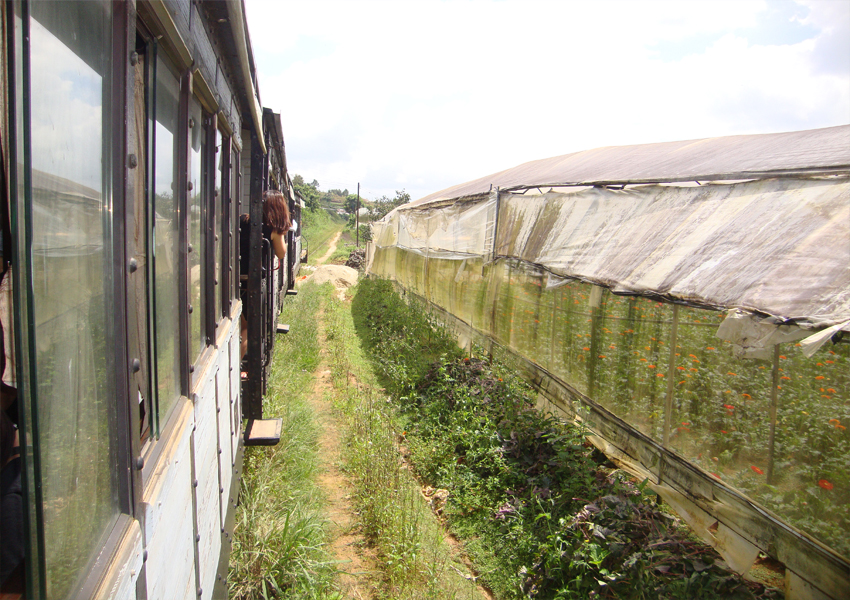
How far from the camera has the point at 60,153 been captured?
2.58 feet

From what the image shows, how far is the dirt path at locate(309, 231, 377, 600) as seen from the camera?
3.50 m

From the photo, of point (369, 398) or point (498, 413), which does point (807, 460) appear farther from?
point (369, 398)

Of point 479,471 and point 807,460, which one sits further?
point 479,471

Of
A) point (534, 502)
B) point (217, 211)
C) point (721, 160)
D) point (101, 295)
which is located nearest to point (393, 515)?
point (534, 502)

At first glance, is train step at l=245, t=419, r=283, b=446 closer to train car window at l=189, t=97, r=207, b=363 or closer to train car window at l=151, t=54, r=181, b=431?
train car window at l=189, t=97, r=207, b=363

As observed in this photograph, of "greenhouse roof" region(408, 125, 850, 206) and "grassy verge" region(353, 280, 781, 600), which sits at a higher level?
"greenhouse roof" region(408, 125, 850, 206)

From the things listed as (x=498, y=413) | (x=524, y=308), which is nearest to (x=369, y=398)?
(x=498, y=413)

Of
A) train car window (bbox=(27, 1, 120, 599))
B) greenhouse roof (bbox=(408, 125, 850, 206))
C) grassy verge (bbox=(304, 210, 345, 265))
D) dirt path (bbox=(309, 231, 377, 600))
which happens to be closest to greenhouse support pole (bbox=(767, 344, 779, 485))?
greenhouse roof (bbox=(408, 125, 850, 206))

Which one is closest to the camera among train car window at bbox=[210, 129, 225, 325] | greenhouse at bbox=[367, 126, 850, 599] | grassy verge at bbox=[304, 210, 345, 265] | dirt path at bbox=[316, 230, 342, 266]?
train car window at bbox=[210, 129, 225, 325]

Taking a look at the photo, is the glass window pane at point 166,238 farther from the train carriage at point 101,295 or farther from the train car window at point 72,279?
the train car window at point 72,279

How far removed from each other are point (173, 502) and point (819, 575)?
3.33 m

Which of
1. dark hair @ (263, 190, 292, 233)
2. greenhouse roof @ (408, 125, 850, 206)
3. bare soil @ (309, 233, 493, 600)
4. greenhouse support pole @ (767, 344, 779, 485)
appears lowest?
bare soil @ (309, 233, 493, 600)

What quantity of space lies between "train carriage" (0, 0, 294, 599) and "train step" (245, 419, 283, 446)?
1.91 metres

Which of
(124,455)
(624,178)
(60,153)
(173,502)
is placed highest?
(624,178)
